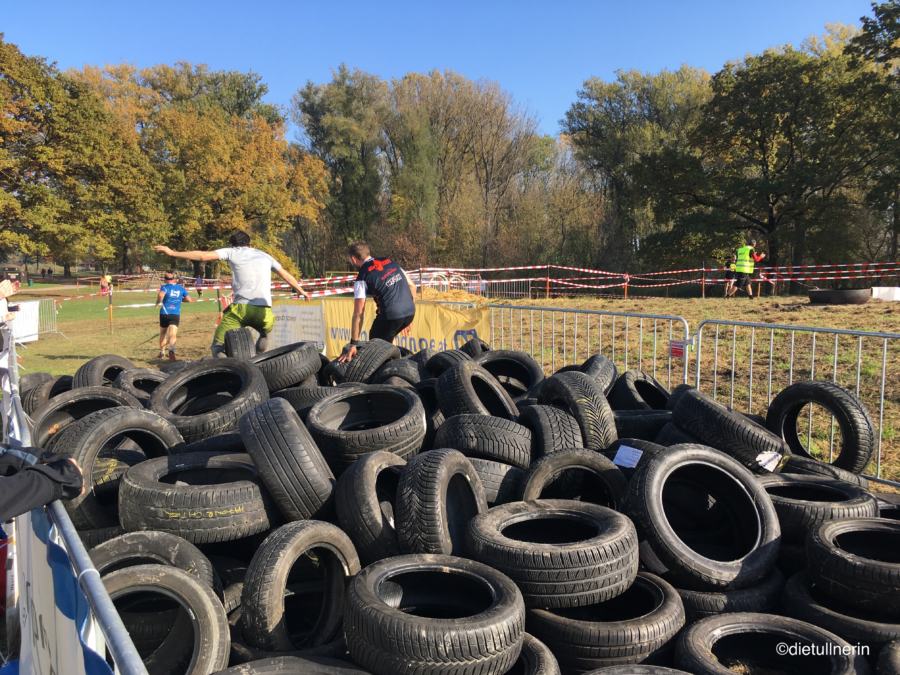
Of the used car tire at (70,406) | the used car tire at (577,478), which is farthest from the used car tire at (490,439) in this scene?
the used car tire at (70,406)

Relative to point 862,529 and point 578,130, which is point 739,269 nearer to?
point 862,529

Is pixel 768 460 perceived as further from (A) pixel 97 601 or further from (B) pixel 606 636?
(A) pixel 97 601

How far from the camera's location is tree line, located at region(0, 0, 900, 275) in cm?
2911

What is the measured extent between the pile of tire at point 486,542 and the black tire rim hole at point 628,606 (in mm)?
11

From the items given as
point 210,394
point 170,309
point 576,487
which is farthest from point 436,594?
point 170,309

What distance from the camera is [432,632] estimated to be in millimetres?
2455

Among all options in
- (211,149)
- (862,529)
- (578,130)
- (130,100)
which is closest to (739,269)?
(862,529)

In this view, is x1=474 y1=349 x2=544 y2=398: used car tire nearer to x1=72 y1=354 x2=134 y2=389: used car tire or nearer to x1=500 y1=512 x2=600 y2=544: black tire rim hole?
x1=500 y1=512 x2=600 y2=544: black tire rim hole

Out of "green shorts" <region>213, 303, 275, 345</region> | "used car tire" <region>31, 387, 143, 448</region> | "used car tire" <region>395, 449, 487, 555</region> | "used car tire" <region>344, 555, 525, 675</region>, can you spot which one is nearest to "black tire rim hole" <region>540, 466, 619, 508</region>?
"used car tire" <region>395, 449, 487, 555</region>

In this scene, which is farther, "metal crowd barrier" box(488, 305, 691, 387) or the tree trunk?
the tree trunk

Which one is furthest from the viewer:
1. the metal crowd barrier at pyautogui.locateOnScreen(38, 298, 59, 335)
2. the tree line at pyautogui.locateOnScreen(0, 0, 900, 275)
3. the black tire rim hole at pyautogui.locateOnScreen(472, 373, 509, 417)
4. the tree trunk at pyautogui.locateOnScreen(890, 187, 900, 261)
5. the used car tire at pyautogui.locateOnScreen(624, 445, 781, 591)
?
the tree line at pyautogui.locateOnScreen(0, 0, 900, 275)

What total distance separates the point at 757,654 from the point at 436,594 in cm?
162

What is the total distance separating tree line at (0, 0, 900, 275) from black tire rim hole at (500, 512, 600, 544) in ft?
95.0
